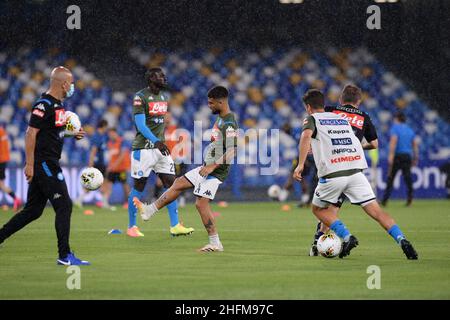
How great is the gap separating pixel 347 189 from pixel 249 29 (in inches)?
973

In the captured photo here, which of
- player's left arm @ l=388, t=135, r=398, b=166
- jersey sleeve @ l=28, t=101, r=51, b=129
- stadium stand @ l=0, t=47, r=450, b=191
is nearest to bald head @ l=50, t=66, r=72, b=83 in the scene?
jersey sleeve @ l=28, t=101, r=51, b=129

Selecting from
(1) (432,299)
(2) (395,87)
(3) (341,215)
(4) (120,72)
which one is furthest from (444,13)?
(1) (432,299)

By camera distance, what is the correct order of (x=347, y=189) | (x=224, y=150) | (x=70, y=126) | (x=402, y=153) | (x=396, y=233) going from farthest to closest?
1. (x=402, y=153)
2. (x=224, y=150)
3. (x=347, y=189)
4. (x=396, y=233)
5. (x=70, y=126)

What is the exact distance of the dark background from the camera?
3259cm

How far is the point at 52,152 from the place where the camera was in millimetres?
10734

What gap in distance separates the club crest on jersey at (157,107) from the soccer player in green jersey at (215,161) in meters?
2.57

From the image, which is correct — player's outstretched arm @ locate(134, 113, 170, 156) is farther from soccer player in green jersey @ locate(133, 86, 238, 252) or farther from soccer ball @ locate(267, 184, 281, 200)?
soccer ball @ locate(267, 184, 281, 200)

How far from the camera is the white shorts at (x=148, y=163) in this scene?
1536 centimetres

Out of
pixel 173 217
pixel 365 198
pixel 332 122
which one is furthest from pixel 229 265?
pixel 173 217

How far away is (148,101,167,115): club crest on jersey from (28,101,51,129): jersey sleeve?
4548 mm

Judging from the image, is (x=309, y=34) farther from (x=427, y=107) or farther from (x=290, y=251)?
(x=290, y=251)

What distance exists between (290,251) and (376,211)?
1627 mm

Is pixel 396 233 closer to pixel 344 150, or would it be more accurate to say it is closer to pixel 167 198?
pixel 344 150

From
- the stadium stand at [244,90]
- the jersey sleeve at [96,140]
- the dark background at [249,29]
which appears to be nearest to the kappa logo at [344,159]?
the jersey sleeve at [96,140]
